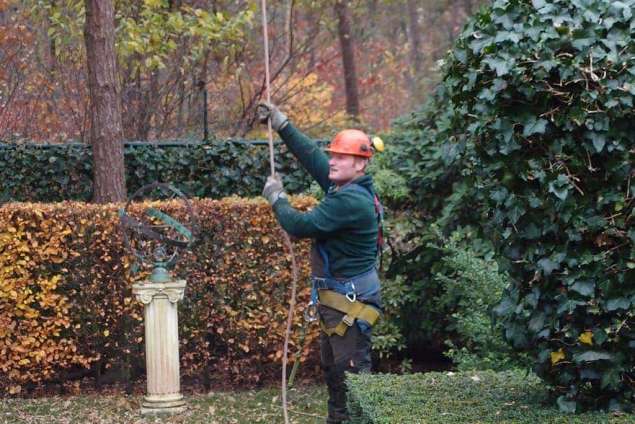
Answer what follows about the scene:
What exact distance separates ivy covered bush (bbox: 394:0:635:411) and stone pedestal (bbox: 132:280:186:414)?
3.72 m

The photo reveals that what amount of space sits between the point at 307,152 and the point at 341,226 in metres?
0.87

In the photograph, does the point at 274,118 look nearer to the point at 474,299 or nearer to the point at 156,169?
the point at 474,299

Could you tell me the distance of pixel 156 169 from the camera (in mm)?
10156

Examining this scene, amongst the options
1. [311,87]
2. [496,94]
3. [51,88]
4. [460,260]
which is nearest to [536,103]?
[496,94]

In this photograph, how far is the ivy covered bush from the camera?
4629 millimetres

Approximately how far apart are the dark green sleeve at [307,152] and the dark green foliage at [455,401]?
1.90 m

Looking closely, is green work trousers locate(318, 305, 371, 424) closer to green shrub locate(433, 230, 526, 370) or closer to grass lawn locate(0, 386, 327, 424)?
grass lawn locate(0, 386, 327, 424)

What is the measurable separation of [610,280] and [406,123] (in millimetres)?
5998

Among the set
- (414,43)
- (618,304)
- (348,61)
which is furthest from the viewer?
(414,43)

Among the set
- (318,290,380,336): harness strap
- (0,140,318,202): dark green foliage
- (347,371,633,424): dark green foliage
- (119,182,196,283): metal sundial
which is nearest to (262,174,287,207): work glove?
(318,290,380,336): harness strap

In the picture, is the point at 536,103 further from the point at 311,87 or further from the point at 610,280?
the point at 311,87

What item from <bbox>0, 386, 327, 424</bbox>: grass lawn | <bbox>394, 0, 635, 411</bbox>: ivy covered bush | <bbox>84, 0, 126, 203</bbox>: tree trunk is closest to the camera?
<bbox>394, 0, 635, 411</bbox>: ivy covered bush

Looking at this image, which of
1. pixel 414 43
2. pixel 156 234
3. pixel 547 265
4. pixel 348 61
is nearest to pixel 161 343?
pixel 156 234

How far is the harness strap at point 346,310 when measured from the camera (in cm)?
639
